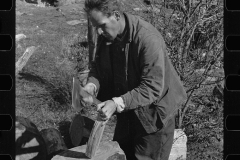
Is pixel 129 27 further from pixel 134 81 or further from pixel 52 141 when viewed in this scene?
pixel 52 141

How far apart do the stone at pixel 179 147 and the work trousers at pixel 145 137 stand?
94 centimetres

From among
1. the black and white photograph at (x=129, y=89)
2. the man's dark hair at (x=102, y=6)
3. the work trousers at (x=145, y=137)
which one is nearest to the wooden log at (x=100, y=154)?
the black and white photograph at (x=129, y=89)

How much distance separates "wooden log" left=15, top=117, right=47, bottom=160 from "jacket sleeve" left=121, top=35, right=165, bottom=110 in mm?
1453

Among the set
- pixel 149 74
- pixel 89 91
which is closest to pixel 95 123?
pixel 89 91

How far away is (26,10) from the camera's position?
12.0m

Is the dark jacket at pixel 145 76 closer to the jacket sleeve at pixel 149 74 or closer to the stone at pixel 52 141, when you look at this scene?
the jacket sleeve at pixel 149 74

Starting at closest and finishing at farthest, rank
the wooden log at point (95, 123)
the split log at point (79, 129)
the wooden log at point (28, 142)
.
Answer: the wooden log at point (95, 123) → the wooden log at point (28, 142) → the split log at point (79, 129)

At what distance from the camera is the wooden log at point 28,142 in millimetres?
3959

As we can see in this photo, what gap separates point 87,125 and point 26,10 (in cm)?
799

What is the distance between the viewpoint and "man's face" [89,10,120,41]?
2.82 metres

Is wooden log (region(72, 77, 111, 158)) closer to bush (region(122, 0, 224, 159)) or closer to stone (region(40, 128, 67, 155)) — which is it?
stone (region(40, 128, 67, 155))
